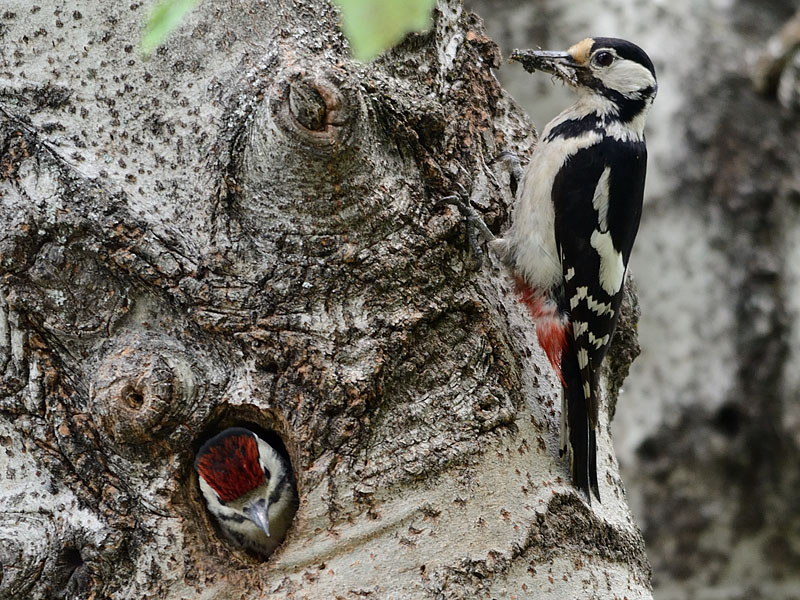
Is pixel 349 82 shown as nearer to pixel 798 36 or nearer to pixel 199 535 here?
pixel 199 535

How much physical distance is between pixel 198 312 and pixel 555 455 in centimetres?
86

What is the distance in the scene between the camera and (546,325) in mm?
2480

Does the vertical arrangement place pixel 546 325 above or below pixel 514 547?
above

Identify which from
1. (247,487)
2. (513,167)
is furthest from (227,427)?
(513,167)

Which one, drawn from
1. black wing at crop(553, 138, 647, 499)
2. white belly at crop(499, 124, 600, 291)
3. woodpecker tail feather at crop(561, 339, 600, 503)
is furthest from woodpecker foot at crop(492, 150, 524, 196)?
woodpecker tail feather at crop(561, 339, 600, 503)

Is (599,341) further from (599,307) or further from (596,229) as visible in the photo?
(596,229)

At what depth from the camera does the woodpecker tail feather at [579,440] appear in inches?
80.9

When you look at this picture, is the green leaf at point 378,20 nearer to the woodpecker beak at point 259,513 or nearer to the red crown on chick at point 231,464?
the red crown on chick at point 231,464

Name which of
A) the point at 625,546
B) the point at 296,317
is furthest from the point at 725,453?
the point at 296,317

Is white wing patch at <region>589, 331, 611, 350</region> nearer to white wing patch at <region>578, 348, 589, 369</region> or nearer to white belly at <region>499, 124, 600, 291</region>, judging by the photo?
white wing patch at <region>578, 348, 589, 369</region>

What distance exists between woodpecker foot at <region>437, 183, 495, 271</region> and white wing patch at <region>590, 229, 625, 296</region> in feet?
1.78

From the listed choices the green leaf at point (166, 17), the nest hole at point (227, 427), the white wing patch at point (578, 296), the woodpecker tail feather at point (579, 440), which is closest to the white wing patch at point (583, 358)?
the woodpecker tail feather at point (579, 440)

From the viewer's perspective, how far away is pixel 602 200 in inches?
108

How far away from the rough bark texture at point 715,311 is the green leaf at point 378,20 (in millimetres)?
3176
